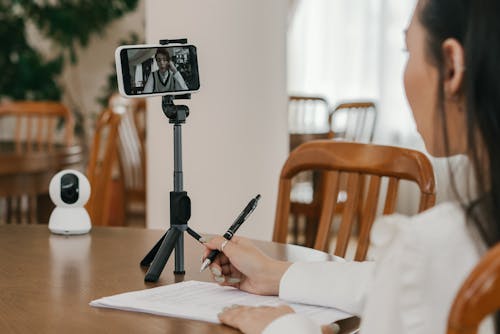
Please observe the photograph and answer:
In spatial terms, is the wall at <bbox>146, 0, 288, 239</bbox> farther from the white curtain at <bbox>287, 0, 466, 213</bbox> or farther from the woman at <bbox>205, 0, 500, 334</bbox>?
the white curtain at <bbox>287, 0, 466, 213</bbox>

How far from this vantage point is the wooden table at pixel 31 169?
11.3ft

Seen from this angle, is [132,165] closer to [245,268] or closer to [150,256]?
[150,256]

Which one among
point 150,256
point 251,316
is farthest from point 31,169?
point 251,316

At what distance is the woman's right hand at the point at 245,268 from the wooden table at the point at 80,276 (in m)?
0.08

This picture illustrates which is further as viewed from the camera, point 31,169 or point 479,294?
point 31,169

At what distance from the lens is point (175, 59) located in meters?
1.50

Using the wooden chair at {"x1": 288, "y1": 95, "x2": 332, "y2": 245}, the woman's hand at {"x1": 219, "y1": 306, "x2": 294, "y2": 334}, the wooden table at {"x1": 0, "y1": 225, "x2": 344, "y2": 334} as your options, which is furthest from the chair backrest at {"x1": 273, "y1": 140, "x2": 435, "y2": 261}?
the wooden chair at {"x1": 288, "y1": 95, "x2": 332, "y2": 245}

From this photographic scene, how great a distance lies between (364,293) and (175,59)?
1.54ft

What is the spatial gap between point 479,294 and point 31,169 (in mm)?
2908

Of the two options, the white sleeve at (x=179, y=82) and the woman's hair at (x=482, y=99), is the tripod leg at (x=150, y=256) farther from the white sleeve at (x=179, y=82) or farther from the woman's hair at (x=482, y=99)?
the woman's hair at (x=482, y=99)

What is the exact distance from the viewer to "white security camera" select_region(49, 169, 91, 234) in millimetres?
1904

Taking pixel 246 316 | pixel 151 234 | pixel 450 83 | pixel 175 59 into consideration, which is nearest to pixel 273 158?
pixel 151 234

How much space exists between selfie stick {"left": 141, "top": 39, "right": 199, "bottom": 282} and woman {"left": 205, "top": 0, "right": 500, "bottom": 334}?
511 mm

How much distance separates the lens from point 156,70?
1491 mm
